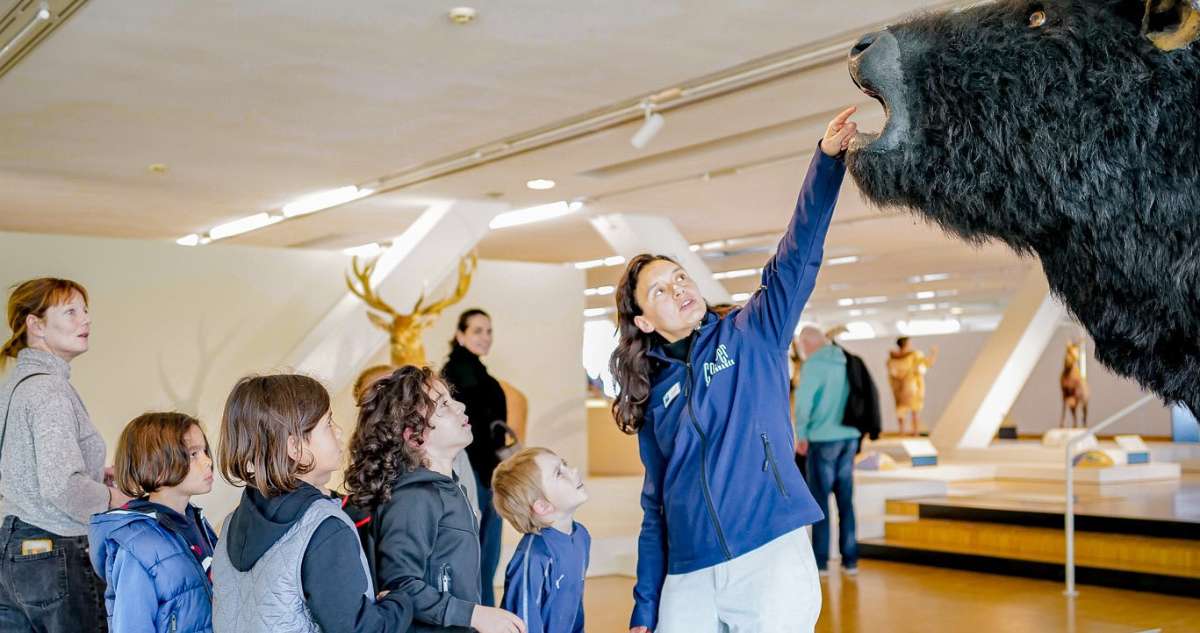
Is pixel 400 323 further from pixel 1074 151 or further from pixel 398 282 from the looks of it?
pixel 1074 151

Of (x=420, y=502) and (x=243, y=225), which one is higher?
(x=243, y=225)

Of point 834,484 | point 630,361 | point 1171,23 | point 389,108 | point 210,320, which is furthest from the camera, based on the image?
point 210,320

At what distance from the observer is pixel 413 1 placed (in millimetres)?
4559

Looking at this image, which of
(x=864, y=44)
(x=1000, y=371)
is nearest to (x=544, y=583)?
(x=864, y=44)

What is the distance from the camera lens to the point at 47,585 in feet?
9.57

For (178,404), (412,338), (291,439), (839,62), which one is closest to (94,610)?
(291,439)

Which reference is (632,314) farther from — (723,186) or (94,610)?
(723,186)

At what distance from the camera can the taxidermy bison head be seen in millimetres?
725

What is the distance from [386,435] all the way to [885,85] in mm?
1940

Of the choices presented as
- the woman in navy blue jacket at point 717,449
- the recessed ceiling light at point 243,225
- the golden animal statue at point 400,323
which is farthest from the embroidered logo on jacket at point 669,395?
the recessed ceiling light at point 243,225

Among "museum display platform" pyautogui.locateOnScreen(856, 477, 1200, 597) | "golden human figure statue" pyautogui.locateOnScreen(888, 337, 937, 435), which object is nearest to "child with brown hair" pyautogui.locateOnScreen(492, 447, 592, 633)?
"museum display platform" pyautogui.locateOnScreen(856, 477, 1200, 597)

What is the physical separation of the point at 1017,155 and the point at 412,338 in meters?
8.52

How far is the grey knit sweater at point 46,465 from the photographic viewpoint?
2.88 meters

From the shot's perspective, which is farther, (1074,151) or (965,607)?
(965,607)
